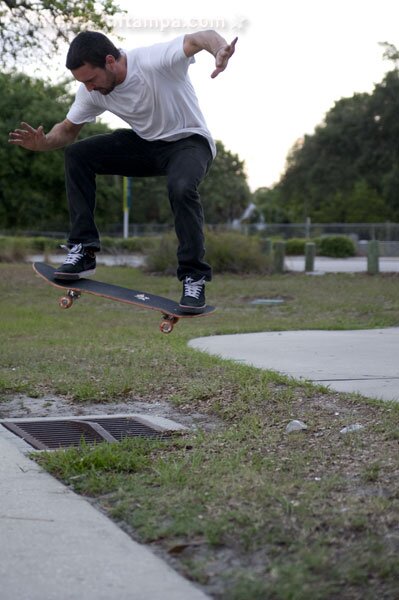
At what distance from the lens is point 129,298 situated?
20.9 feet

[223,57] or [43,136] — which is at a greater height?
[223,57]

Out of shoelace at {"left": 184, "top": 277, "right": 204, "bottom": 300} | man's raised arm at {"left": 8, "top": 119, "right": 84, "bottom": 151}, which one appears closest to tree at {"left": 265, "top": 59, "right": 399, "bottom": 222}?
man's raised arm at {"left": 8, "top": 119, "right": 84, "bottom": 151}

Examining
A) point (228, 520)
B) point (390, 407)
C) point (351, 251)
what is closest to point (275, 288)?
point (390, 407)

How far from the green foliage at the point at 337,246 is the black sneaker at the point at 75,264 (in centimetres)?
3130

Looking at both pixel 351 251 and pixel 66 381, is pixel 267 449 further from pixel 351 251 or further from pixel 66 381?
pixel 351 251

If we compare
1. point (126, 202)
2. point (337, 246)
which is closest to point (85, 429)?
point (337, 246)

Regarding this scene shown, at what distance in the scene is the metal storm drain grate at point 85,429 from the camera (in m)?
5.58

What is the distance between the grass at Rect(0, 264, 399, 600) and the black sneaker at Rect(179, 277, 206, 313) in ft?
2.35

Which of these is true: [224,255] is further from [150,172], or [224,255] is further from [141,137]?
[141,137]

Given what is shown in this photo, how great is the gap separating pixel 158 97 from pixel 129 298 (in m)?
1.38

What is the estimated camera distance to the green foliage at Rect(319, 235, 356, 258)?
122ft

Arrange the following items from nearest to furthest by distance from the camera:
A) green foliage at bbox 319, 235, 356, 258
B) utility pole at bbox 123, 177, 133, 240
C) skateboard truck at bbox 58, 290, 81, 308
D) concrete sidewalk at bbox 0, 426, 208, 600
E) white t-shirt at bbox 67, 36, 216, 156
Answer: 1. concrete sidewalk at bbox 0, 426, 208, 600
2. white t-shirt at bbox 67, 36, 216, 156
3. skateboard truck at bbox 58, 290, 81, 308
4. green foliage at bbox 319, 235, 356, 258
5. utility pole at bbox 123, 177, 133, 240

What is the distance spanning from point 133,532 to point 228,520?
1.31ft

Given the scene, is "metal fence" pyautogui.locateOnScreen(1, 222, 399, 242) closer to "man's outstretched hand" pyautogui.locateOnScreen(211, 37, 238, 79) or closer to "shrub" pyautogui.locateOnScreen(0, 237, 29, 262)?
"shrub" pyautogui.locateOnScreen(0, 237, 29, 262)
